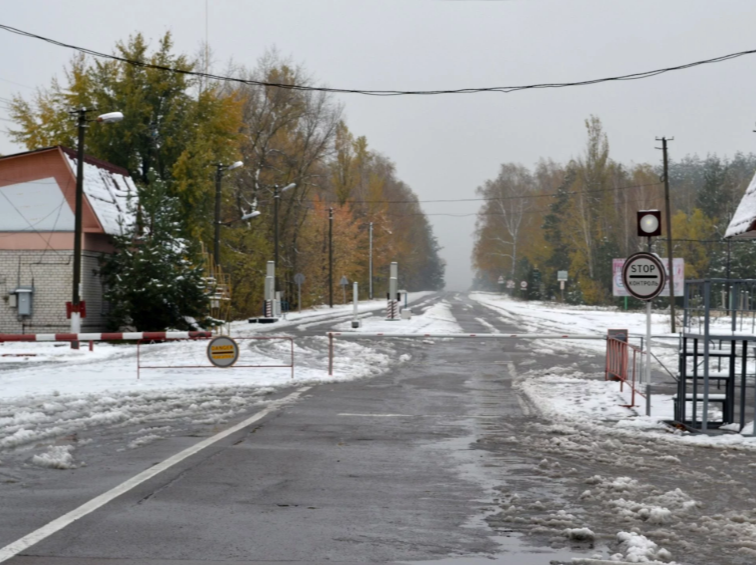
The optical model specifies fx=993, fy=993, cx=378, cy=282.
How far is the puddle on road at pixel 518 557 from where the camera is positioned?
5930 millimetres

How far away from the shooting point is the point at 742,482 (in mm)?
8797

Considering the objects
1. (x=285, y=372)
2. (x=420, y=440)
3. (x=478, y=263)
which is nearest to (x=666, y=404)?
(x=420, y=440)

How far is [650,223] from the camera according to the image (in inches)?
539

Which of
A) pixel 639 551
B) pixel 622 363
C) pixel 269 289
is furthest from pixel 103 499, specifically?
pixel 269 289

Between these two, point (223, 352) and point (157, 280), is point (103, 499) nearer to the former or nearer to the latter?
point (223, 352)

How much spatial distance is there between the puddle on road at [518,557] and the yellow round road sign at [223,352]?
1524 centimetres

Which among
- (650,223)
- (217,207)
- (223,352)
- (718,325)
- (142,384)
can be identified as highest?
(217,207)

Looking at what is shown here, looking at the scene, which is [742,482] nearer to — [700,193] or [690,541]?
[690,541]

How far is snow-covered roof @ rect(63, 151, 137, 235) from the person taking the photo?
118 feet

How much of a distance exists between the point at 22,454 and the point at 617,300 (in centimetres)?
8336

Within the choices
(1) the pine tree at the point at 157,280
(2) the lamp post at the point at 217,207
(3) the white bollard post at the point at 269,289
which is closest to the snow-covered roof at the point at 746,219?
(1) the pine tree at the point at 157,280

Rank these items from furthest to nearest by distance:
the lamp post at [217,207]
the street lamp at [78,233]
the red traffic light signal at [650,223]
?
the lamp post at [217,207], the street lamp at [78,233], the red traffic light signal at [650,223]

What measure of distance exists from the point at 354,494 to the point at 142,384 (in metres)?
10.7

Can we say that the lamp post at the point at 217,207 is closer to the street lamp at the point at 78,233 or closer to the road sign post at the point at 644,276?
the street lamp at the point at 78,233
